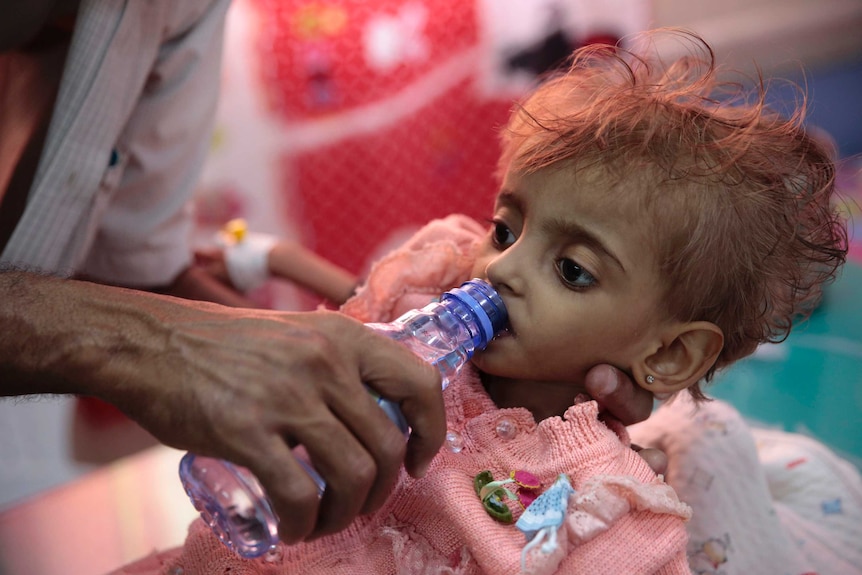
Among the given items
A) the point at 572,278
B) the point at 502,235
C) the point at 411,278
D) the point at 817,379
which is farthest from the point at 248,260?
the point at 817,379

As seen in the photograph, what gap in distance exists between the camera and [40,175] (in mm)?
1120

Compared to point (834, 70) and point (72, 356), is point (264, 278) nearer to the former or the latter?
point (72, 356)

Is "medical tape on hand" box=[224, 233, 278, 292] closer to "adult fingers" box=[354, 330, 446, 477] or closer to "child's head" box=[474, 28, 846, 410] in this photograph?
"child's head" box=[474, 28, 846, 410]

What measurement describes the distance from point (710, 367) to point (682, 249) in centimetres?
16

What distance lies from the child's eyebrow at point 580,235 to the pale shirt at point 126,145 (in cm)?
65

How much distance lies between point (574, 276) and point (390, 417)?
0.28 meters

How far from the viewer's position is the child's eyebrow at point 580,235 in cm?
77

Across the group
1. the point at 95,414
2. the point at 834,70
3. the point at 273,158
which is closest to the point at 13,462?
the point at 95,414

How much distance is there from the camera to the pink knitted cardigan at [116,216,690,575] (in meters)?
0.68

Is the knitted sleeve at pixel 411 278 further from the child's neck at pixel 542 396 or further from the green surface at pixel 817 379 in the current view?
the green surface at pixel 817 379

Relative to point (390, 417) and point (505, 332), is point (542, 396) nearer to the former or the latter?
point (505, 332)

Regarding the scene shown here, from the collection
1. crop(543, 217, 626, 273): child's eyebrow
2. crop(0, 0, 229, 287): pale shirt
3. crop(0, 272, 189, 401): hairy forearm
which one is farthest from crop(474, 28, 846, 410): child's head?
crop(0, 0, 229, 287): pale shirt

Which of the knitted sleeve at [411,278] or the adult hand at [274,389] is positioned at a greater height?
the adult hand at [274,389]

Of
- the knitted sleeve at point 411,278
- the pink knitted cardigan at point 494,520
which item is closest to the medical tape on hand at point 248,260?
the knitted sleeve at point 411,278
